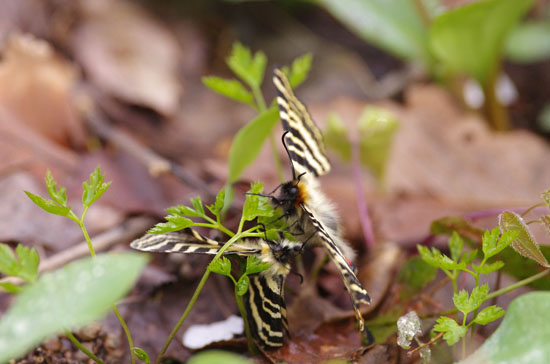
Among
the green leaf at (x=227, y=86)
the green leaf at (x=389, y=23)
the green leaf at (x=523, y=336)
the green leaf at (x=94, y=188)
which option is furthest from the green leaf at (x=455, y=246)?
the green leaf at (x=389, y=23)

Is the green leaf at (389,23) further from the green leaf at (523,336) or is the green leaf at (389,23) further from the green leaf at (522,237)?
the green leaf at (523,336)

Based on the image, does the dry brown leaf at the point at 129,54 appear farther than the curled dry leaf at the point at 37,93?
Yes

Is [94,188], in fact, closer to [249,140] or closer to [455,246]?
[249,140]

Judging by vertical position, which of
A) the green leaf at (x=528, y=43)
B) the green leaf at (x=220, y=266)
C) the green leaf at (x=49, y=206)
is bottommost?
the green leaf at (x=220, y=266)

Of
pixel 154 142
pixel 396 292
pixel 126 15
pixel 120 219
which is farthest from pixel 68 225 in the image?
pixel 126 15

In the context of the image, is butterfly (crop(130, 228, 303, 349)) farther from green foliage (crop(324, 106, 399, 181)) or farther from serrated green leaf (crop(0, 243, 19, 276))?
green foliage (crop(324, 106, 399, 181))

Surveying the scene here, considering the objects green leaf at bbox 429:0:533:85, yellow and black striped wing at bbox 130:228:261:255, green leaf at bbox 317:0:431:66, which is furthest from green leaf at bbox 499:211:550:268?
green leaf at bbox 317:0:431:66

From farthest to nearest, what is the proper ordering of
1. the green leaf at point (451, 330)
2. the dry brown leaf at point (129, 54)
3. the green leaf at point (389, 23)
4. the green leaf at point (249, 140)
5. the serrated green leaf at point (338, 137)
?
the dry brown leaf at point (129, 54)
the green leaf at point (389, 23)
the serrated green leaf at point (338, 137)
the green leaf at point (249, 140)
the green leaf at point (451, 330)
